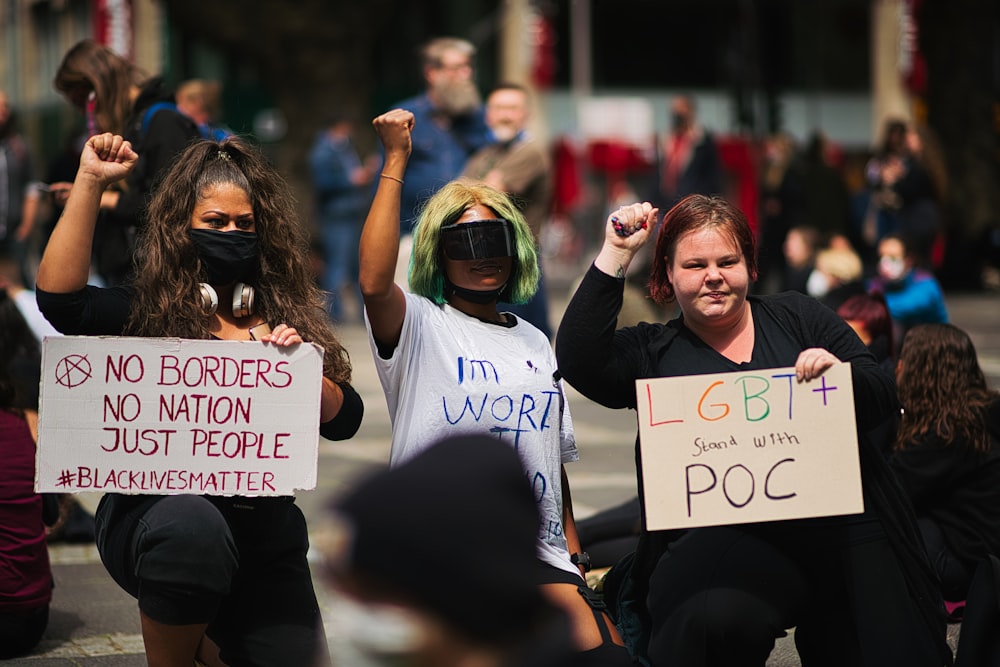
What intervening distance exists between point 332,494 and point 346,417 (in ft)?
5.17

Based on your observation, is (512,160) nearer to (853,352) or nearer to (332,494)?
(853,352)

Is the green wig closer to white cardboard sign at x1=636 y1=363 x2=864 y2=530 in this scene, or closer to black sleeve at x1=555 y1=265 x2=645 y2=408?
black sleeve at x1=555 y1=265 x2=645 y2=408

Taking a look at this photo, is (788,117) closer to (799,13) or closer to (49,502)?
(799,13)

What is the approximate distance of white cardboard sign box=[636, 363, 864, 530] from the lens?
371 centimetres

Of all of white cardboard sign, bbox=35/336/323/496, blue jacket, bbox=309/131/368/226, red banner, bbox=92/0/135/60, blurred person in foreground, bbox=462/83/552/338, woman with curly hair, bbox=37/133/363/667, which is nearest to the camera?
woman with curly hair, bbox=37/133/363/667

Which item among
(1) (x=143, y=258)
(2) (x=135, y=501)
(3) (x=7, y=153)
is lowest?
(2) (x=135, y=501)

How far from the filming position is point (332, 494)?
2.59 meters

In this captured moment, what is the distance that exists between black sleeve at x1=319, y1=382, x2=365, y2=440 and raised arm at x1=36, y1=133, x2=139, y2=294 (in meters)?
0.74

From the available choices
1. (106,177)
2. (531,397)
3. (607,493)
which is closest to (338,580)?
(531,397)

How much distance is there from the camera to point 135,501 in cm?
398

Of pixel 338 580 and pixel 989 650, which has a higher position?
pixel 338 580

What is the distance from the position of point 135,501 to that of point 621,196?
84.4 feet

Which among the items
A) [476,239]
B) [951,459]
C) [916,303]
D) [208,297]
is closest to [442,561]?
[476,239]

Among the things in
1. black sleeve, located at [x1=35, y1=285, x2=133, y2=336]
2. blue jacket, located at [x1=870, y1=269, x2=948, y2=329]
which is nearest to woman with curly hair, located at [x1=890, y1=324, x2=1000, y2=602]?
black sleeve, located at [x1=35, y1=285, x2=133, y2=336]
